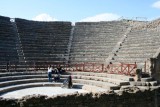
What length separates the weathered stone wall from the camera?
39.6 ft

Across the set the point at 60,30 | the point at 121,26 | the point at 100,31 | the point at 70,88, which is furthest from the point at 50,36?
the point at 70,88

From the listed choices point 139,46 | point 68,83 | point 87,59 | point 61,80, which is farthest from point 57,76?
point 139,46

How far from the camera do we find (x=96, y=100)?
13828 millimetres

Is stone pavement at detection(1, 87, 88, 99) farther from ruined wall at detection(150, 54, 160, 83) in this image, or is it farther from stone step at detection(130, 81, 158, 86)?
ruined wall at detection(150, 54, 160, 83)

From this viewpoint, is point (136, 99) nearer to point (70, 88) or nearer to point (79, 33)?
point (70, 88)

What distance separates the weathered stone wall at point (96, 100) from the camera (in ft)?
39.6

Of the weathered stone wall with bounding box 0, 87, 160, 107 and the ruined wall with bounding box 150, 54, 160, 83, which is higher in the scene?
the ruined wall with bounding box 150, 54, 160, 83

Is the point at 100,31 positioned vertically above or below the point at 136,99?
above

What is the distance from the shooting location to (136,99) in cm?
→ 1500

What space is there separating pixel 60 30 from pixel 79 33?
220 centimetres

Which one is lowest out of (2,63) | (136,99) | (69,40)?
(136,99)

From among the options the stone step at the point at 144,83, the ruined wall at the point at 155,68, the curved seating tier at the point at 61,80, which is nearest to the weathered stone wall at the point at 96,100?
the stone step at the point at 144,83

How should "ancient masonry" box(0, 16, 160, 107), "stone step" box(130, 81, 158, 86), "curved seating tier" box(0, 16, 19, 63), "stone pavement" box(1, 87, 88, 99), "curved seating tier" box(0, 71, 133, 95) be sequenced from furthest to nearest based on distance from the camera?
"curved seating tier" box(0, 16, 19, 63) < "curved seating tier" box(0, 71, 133, 95) < "stone pavement" box(1, 87, 88, 99) < "stone step" box(130, 81, 158, 86) < "ancient masonry" box(0, 16, 160, 107)

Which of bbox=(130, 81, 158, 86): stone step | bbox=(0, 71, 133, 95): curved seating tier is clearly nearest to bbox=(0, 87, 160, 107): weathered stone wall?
bbox=(130, 81, 158, 86): stone step
